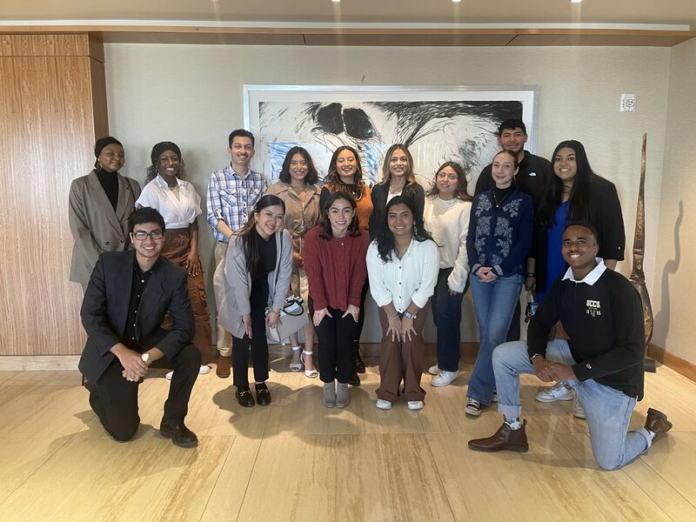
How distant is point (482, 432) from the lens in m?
2.74

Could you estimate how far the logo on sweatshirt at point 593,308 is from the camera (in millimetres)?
2287

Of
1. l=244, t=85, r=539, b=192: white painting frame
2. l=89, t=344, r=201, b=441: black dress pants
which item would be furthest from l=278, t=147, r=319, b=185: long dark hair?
l=89, t=344, r=201, b=441: black dress pants

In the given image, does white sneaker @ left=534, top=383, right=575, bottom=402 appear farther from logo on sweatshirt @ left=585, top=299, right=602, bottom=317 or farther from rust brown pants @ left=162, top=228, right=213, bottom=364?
rust brown pants @ left=162, top=228, right=213, bottom=364

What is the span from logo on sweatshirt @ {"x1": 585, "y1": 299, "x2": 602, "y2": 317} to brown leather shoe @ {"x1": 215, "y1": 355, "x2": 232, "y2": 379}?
2425mm

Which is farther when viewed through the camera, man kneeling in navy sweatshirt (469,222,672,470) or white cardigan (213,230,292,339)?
white cardigan (213,230,292,339)

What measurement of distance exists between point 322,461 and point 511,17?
3.24m

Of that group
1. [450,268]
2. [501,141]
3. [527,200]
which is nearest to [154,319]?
[450,268]

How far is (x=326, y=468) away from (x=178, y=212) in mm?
2077

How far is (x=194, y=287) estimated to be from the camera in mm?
3656

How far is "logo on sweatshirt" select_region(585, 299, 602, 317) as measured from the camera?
229 centimetres

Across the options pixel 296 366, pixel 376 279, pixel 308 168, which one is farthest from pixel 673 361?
pixel 308 168

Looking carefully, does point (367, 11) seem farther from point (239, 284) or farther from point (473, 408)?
point (473, 408)

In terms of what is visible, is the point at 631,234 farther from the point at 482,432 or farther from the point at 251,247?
the point at 251,247

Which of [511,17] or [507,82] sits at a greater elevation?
[511,17]
